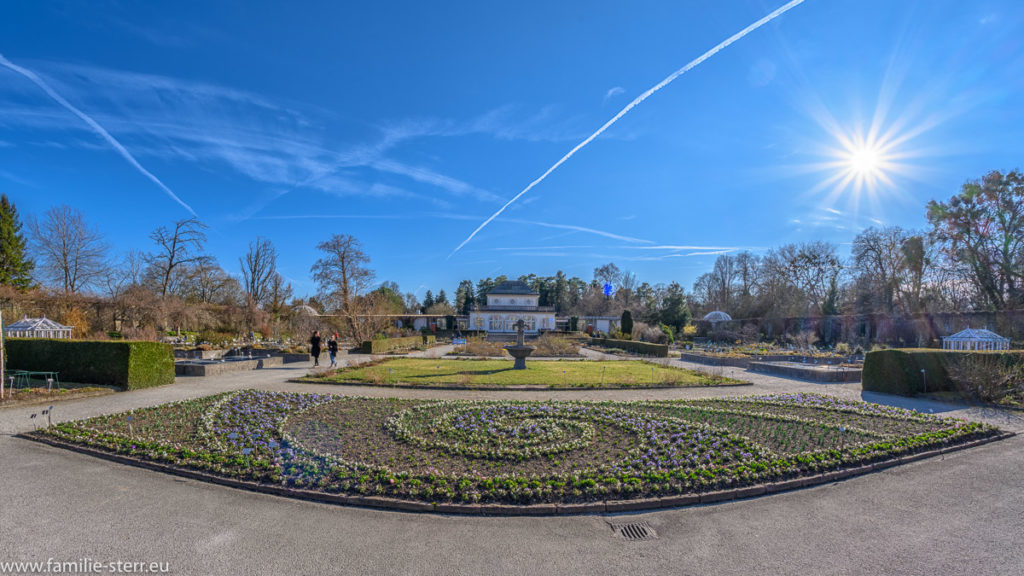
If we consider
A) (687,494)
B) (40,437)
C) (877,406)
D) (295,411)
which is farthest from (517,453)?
(877,406)

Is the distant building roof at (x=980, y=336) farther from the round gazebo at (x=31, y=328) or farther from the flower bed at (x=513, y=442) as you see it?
the round gazebo at (x=31, y=328)

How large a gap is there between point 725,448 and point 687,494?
2.13 metres

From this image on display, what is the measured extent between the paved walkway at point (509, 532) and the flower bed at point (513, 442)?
0.42 metres

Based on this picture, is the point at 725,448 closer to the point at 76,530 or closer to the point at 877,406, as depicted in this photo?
the point at 877,406

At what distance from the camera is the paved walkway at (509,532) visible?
3500 mm

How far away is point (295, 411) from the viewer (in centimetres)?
908

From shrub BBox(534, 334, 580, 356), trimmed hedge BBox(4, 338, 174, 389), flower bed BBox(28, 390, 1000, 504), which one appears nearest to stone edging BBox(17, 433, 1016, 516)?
flower bed BBox(28, 390, 1000, 504)

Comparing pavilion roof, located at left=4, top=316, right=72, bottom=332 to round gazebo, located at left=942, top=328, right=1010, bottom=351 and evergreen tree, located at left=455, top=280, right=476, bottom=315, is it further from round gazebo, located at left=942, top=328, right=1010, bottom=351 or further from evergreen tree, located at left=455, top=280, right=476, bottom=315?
evergreen tree, located at left=455, top=280, right=476, bottom=315

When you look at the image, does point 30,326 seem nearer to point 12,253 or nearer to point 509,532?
Answer: point 12,253

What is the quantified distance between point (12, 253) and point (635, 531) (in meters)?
46.1

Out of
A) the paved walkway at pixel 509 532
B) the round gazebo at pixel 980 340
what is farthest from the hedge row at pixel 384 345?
the round gazebo at pixel 980 340

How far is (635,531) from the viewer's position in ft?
13.5

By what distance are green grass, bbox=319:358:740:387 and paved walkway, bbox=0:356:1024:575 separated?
8.33 m

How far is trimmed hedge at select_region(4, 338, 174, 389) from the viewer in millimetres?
11930
